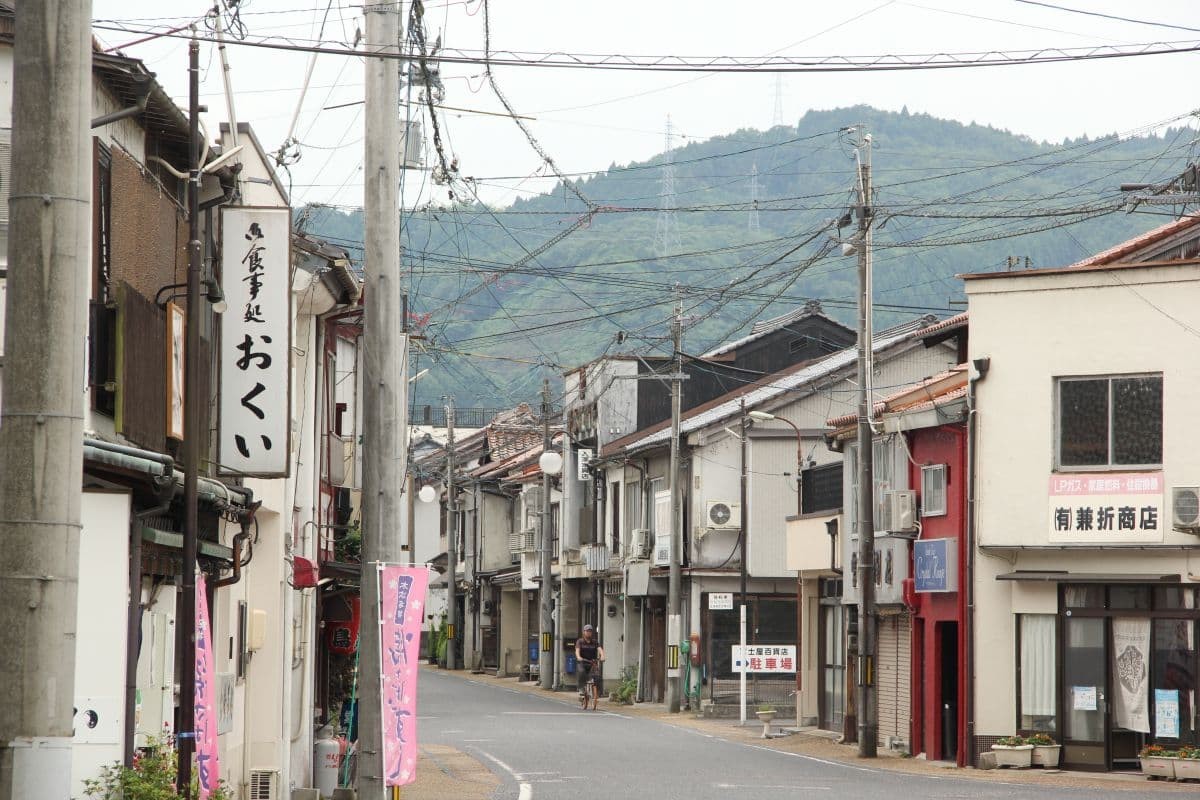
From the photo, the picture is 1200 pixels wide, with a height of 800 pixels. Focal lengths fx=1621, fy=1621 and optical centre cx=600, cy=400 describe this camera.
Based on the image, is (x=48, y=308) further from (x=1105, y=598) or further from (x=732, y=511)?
(x=732, y=511)

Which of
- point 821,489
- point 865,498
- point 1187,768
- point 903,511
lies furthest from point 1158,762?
point 821,489

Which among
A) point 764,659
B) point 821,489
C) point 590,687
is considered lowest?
point 590,687

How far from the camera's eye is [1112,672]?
28.1 metres

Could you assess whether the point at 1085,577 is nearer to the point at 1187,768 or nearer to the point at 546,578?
the point at 1187,768

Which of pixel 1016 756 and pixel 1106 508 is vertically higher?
pixel 1106 508

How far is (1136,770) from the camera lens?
91.0 ft

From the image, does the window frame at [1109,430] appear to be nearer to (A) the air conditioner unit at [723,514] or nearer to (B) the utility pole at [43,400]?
(A) the air conditioner unit at [723,514]

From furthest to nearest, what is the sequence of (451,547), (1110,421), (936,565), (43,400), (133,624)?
(451,547) → (936,565) → (1110,421) → (133,624) → (43,400)

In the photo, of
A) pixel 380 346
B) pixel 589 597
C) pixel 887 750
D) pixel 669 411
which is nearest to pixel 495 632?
pixel 589 597

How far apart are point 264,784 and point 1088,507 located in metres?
16.1

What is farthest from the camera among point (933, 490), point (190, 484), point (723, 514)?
point (723, 514)

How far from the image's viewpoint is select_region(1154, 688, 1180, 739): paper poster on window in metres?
27.2

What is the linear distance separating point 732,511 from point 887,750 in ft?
46.1

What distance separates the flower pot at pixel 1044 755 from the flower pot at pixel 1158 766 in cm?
179
